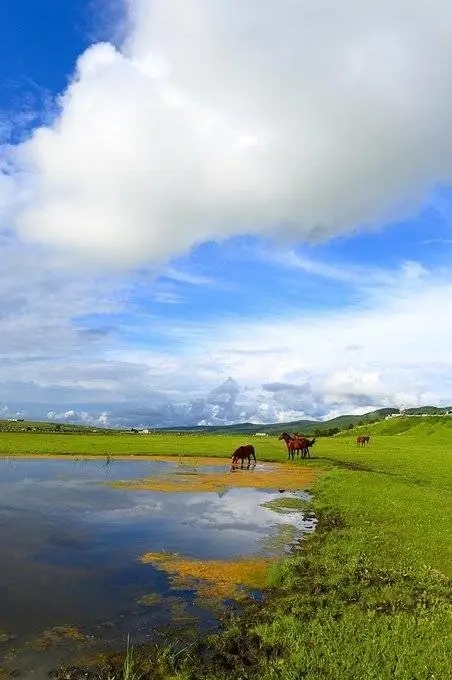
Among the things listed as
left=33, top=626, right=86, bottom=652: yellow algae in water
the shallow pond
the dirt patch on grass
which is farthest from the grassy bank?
the dirt patch on grass

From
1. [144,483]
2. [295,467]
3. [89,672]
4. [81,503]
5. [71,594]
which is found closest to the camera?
[89,672]

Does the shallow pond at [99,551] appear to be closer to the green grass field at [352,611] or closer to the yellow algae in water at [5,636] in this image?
the yellow algae in water at [5,636]

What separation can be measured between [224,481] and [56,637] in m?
28.4

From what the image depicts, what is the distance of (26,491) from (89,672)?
2403cm

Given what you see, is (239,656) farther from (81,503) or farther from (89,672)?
(81,503)

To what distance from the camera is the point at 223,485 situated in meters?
38.6

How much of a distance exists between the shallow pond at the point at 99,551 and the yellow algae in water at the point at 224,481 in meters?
1.83

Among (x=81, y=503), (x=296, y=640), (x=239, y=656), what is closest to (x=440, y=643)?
(x=296, y=640)

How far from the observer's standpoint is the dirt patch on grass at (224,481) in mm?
36769

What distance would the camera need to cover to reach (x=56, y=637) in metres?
12.8

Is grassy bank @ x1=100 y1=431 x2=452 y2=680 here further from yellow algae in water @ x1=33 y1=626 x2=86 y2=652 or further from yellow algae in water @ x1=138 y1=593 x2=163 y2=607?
yellow algae in water @ x1=138 y1=593 x2=163 y2=607

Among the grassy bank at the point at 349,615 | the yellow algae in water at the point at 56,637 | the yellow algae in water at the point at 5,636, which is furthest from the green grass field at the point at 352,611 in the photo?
the yellow algae in water at the point at 5,636

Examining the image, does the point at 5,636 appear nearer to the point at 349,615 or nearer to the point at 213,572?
the point at 213,572

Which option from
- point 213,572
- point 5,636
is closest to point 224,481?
point 213,572
